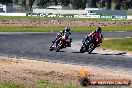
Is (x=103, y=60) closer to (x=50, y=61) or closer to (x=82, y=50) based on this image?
(x=50, y=61)

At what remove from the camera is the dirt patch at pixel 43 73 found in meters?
15.9

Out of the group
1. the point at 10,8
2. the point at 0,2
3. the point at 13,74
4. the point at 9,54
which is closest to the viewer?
the point at 13,74

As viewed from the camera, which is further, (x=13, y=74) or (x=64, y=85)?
(x=13, y=74)

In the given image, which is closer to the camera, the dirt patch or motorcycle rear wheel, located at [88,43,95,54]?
the dirt patch

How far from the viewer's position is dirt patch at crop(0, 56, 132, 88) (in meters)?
15.9

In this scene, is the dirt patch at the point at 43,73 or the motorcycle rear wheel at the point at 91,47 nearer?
the dirt patch at the point at 43,73

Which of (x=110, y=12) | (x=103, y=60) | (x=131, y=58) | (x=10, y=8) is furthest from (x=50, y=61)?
(x=10, y=8)

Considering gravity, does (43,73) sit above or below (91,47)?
above

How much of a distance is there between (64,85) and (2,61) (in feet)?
27.5

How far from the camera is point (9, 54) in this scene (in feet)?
86.9

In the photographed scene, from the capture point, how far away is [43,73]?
1784cm

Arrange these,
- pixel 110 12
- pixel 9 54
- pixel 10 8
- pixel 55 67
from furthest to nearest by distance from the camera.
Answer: pixel 10 8
pixel 110 12
pixel 9 54
pixel 55 67

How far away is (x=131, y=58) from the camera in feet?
81.1

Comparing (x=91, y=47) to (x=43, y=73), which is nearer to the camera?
(x=43, y=73)
